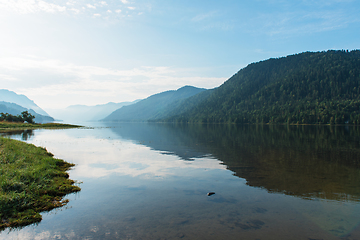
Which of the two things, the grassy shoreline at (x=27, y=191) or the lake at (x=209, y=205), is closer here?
the lake at (x=209, y=205)

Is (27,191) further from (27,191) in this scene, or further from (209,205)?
(209,205)

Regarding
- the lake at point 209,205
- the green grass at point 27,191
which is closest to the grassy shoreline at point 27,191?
the green grass at point 27,191

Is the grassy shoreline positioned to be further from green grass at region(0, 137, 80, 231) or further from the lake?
the lake

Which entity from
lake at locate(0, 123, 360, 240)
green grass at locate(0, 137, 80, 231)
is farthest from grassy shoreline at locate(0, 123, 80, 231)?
lake at locate(0, 123, 360, 240)

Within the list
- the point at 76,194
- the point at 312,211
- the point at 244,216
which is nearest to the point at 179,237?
the point at 244,216

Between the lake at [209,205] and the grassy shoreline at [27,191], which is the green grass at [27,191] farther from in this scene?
the lake at [209,205]

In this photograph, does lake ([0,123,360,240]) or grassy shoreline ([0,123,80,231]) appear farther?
grassy shoreline ([0,123,80,231])

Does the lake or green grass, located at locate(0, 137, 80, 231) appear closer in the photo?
the lake

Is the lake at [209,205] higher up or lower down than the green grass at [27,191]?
lower down

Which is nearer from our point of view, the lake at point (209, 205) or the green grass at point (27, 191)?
the lake at point (209, 205)

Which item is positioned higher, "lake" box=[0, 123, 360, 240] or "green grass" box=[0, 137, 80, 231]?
"green grass" box=[0, 137, 80, 231]

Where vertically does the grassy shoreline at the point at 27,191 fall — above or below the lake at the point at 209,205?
above

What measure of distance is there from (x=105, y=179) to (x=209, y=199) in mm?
10245

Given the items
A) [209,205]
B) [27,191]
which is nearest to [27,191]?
[27,191]
